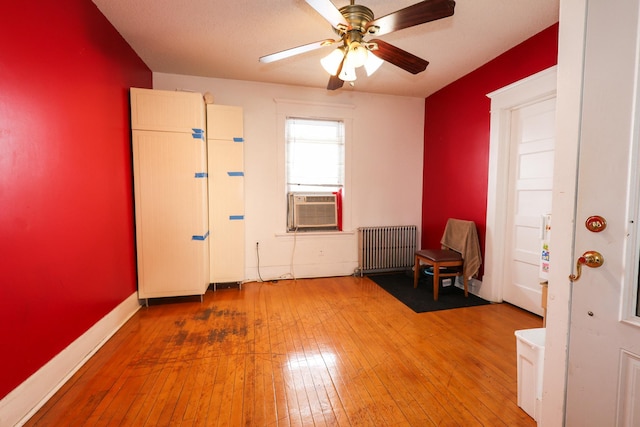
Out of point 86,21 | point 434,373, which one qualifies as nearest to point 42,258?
point 86,21

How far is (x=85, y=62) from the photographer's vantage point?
2.04 meters

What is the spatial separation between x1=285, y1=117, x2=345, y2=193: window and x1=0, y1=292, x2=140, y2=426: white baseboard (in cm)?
250

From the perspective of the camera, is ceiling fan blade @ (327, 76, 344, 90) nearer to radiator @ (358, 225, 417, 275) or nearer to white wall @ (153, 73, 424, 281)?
white wall @ (153, 73, 424, 281)

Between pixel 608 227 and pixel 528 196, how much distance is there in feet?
7.15

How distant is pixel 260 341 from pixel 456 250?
250 centimetres

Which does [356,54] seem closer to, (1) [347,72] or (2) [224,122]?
(1) [347,72]

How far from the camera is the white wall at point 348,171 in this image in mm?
3730

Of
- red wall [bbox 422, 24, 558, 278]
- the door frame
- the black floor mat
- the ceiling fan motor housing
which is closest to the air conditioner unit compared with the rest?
the black floor mat

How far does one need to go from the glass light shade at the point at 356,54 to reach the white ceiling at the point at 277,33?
606mm

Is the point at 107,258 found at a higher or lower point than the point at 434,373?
higher

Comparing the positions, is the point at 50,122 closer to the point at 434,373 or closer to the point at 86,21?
the point at 86,21

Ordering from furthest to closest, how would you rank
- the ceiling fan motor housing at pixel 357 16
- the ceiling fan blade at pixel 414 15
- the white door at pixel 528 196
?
the white door at pixel 528 196
the ceiling fan motor housing at pixel 357 16
the ceiling fan blade at pixel 414 15

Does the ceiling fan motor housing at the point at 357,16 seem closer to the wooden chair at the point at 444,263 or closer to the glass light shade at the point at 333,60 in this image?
the glass light shade at the point at 333,60

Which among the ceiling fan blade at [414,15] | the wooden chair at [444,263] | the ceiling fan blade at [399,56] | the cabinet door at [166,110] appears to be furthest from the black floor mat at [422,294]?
the cabinet door at [166,110]
